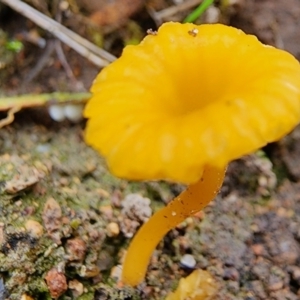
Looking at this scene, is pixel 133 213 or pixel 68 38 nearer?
pixel 133 213

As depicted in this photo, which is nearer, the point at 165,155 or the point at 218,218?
the point at 165,155

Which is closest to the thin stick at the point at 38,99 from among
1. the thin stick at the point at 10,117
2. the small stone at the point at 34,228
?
the thin stick at the point at 10,117

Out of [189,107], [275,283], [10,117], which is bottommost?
[275,283]

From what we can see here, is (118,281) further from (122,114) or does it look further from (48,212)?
(122,114)

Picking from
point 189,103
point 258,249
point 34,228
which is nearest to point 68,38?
point 34,228

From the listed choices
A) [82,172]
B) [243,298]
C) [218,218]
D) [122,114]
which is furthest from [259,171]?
[122,114]

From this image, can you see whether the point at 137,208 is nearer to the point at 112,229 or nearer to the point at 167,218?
the point at 112,229

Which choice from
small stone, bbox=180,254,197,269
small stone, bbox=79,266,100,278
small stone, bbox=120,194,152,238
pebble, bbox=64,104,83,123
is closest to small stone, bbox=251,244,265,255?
small stone, bbox=180,254,197,269
